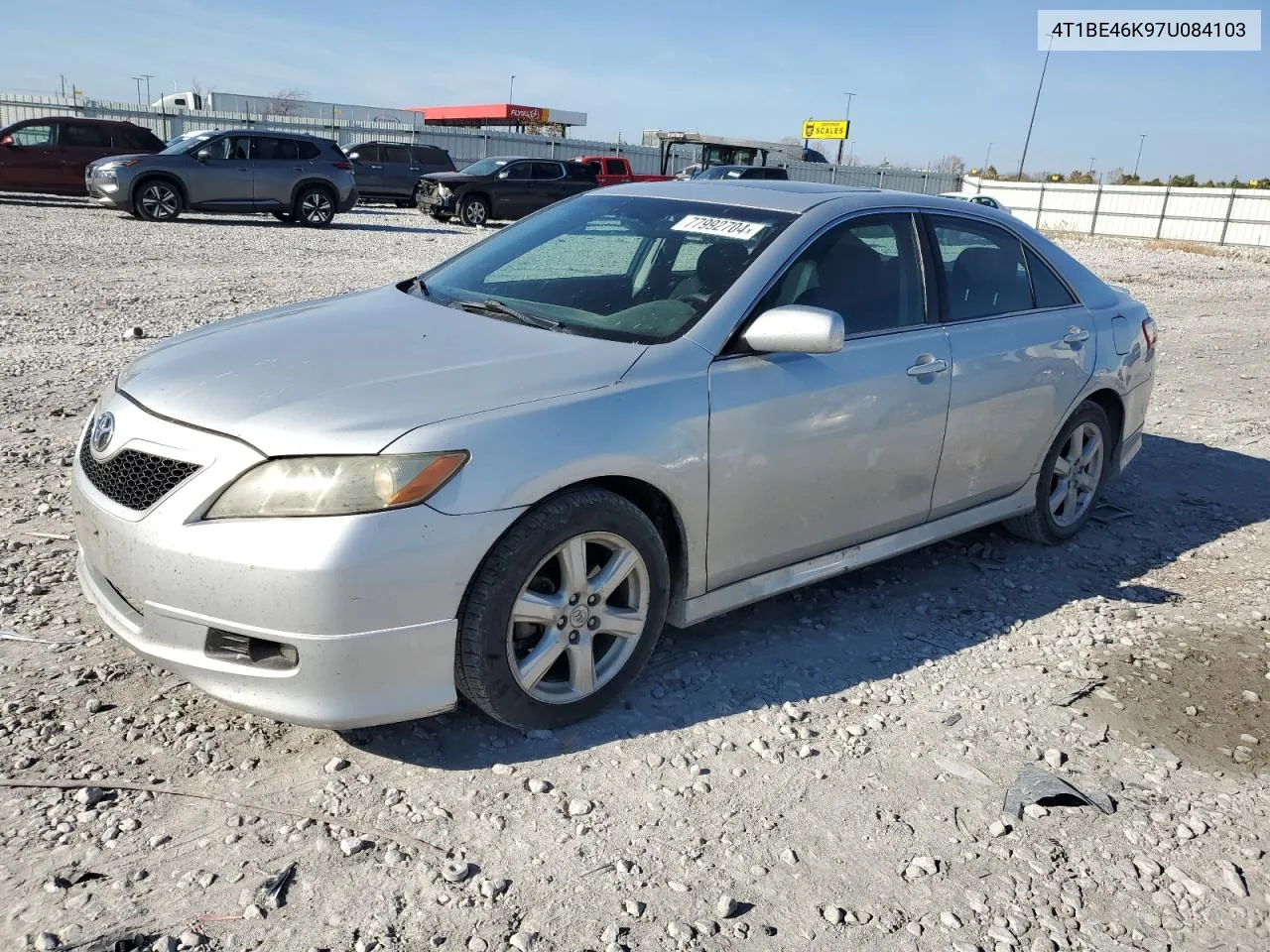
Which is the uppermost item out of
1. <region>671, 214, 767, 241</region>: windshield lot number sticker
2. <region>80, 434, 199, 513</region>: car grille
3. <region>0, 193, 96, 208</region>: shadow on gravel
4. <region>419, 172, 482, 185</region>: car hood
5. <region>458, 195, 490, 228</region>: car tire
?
<region>671, 214, 767, 241</region>: windshield lot number sticker

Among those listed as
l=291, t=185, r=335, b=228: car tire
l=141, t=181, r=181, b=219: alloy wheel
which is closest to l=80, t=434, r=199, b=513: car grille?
l=141, t=181, r=181, b=219: alloy wheel

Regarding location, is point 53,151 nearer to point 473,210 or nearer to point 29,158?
point 29,158

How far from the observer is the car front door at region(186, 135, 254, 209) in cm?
1784

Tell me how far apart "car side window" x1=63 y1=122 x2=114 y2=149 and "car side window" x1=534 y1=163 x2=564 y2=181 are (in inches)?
331

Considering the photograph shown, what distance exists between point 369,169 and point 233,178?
25.7ft

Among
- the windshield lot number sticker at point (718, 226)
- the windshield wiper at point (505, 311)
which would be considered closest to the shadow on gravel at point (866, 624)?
the windshield wiper at point (505, 311)

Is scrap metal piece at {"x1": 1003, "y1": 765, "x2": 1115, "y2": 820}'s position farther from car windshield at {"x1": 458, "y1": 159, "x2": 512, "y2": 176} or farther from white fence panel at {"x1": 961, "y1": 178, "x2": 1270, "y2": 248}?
white fence panel at {"x1": 961, "y1": 178, "x2": 1270, "y2": 248}

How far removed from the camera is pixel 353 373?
119 inches

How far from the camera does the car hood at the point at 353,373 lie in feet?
9.03

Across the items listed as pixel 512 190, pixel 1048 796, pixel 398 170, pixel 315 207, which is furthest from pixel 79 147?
pixel 1048 796

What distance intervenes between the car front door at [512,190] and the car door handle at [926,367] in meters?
19.2

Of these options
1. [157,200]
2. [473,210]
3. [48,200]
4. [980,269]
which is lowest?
[48,200]

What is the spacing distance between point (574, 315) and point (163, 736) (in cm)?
185

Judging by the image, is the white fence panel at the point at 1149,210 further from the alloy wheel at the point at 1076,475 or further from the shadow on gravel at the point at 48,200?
the alloy wheel at the point at 1076,475
